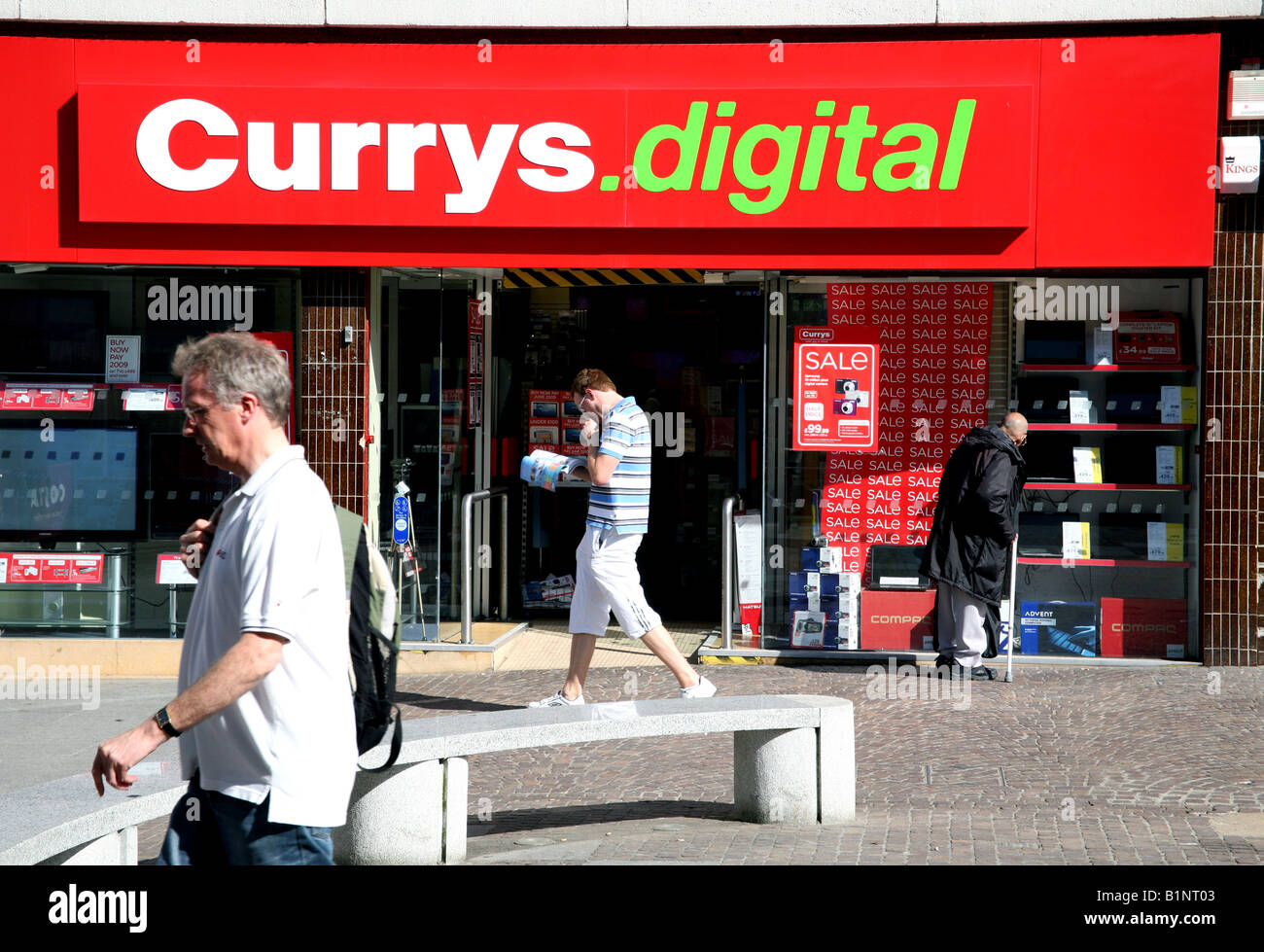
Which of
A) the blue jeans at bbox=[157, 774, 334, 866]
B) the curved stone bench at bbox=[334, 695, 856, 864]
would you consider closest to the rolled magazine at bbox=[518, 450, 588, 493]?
the curved stone bench at bbox=[334, 695, 856, 864]

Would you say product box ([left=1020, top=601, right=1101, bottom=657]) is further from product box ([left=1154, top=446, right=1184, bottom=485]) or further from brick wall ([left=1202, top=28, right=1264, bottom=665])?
product box ([left=1154, top=446, right=1184, bottom=485])

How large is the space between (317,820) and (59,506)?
8.30 meters

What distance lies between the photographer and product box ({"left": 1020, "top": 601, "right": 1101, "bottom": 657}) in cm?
1037

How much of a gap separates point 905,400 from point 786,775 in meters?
4.80

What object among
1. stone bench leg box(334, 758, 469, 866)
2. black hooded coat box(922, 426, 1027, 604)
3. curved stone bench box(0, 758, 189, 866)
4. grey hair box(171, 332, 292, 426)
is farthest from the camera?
black hooded coat box(922, 426, 1027, 604)

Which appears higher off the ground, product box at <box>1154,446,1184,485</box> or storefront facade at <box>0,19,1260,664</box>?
storefront facade at <box>0,19,1260,664</box>

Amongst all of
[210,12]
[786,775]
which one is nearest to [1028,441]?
[786,775]

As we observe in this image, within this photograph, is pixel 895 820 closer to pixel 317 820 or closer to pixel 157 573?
pixel 317 820

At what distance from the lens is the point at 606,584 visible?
8.12 metres

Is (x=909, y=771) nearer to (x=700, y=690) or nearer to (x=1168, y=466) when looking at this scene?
(x=700, y=690)

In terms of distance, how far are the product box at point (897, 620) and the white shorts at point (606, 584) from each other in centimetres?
281

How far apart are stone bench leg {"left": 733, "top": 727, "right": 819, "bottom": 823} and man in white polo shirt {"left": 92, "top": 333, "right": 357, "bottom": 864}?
3.19 m

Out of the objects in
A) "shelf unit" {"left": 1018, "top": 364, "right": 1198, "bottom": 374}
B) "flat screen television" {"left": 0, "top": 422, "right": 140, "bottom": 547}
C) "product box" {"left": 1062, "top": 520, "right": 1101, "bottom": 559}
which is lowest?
"product box" {"left": 1062, "top": 520, "right": 1101, "bottom": 559}

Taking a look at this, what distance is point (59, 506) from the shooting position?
10672 millimetres
